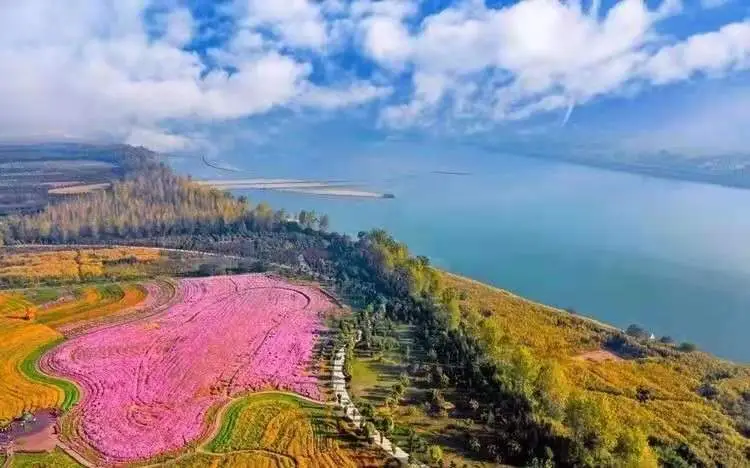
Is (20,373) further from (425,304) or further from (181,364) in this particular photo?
(425,304)

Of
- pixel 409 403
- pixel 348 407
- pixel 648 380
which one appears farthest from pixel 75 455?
pixel 648 380

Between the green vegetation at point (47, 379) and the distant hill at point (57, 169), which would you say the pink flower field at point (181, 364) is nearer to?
the green vegetation at point (47, 379)

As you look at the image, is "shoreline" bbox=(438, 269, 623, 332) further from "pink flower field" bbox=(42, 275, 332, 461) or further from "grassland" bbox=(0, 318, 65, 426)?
"grassland" bbox=(0, 318, 65, 426)

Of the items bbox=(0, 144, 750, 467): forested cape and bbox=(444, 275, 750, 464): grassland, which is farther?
bbox=(444, 275, 750, 464): grassland

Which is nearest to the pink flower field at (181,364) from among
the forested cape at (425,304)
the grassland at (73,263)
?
the forested cape at (425,304)

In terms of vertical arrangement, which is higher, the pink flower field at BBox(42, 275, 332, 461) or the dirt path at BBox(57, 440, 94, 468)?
the pink flower field at BBox(42, 275, 332, 461)

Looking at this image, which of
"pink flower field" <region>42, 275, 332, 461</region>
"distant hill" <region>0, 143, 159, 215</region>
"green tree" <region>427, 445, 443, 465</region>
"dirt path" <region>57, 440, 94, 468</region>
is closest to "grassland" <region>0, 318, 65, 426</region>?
"pink flower field" <region>42, 275, 332, 461</region>
